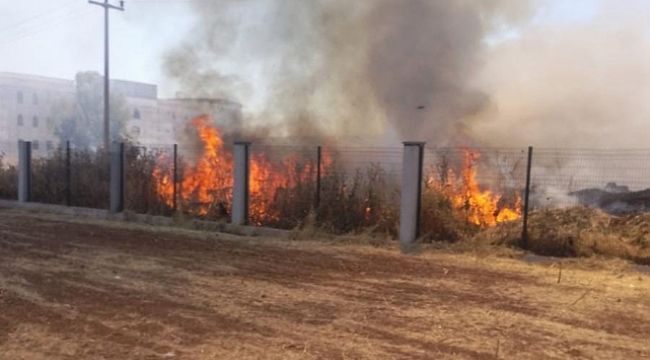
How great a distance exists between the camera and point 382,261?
31.8ft

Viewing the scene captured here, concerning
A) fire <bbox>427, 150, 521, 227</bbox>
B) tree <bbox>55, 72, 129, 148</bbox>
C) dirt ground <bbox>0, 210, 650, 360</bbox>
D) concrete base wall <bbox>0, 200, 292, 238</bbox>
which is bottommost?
concrete base wall <bbox>0, 200, 292, 238</bbox>

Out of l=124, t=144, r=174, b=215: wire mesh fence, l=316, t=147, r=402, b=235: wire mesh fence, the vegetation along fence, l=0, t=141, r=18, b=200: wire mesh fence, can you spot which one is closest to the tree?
l=0, t=141, r=18, b=200: wire mesh fence

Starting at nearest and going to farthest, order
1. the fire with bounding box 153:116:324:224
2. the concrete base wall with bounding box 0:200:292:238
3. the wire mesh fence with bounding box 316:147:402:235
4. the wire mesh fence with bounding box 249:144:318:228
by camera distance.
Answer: the wire mesh fence with bounding box 316:147:402:235 → the concrete base wall with bounding box 0:200:292:238 → the wire mesh fence with bounding box 249:144:318:228 → the fire with bounding box 153:116:324:224

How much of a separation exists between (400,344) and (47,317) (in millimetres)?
3304

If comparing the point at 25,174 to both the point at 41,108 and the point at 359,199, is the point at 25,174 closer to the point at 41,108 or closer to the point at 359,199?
the point at 359,199

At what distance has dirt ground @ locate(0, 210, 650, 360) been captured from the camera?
5.10 m

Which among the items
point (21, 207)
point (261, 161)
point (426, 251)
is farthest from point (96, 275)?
point (21, 207)

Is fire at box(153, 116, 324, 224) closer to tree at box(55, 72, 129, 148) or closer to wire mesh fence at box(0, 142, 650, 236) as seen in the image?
wire mesh fence at box(0, 142, 650, 236)

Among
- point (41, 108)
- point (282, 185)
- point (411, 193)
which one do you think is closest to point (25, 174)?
point (282, 185)

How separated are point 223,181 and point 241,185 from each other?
162cm

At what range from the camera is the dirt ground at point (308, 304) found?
5.10 meters

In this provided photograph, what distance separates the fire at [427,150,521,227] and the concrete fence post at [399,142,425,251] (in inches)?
38.8

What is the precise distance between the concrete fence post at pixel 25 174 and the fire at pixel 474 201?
13265mm

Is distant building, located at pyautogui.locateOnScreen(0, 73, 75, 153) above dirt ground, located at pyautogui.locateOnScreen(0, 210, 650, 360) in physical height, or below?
above
